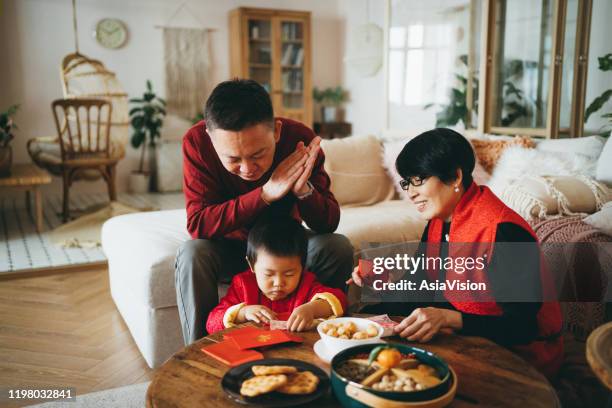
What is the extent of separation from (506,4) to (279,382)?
345cm

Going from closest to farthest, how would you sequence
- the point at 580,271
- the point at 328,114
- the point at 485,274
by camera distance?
the point at 485,274
the point at 580,271
the point at 328,114

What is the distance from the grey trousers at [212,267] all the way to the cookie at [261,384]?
0.72m

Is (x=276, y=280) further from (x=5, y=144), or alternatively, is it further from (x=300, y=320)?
(x=5, y=144)

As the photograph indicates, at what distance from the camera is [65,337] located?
225cm

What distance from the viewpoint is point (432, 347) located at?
3.60 ft

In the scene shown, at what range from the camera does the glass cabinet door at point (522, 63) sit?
3365mm

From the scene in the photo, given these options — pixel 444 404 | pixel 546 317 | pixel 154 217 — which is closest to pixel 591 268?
pixel 546 317

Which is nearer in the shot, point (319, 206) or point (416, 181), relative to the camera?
point (416, 181)

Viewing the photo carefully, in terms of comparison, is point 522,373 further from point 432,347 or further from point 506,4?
point 506,4

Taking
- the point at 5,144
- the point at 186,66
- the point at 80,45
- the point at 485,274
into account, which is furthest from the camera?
the point at 186,66

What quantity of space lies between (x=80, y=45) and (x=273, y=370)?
555 cm

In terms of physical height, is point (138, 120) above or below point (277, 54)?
below

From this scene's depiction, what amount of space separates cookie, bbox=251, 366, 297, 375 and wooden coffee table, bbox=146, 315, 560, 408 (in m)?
0.07

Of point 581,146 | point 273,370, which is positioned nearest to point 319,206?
point 273,370
